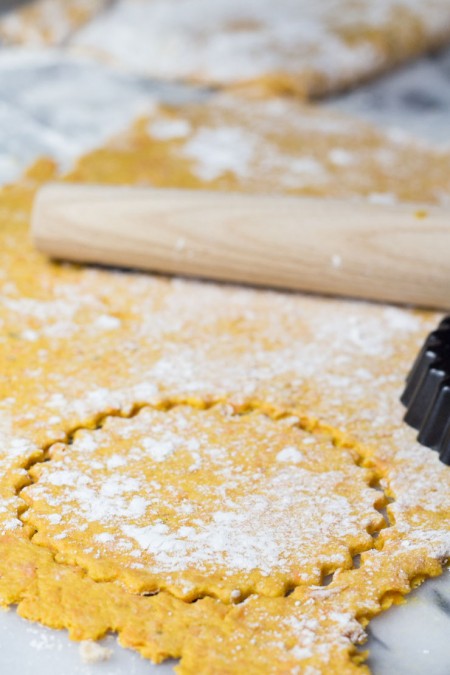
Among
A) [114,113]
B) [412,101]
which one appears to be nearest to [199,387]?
[114,113]

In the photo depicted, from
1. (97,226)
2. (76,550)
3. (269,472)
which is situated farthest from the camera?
(97,226)

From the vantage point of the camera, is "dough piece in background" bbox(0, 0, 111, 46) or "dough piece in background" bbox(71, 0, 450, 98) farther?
"dough piece in background" bbox(0, 0, 111, 46)

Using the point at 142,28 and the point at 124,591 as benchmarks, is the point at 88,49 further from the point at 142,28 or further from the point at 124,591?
the point at 124,591

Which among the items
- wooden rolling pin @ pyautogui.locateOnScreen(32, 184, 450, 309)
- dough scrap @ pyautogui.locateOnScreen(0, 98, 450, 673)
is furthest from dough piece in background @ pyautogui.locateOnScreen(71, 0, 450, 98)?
wooden rolling pin @ pyautogui.locateOnScreen(32, 184, 450, 309)

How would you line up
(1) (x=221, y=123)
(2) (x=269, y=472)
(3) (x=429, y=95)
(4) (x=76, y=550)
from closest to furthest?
(4) (x=76, y=550)
(2) (x=269, y=472)
(1) (x=221, y=123)
(3) (x=429, y=95)

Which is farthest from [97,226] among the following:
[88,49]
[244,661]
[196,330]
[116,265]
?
[88,49]

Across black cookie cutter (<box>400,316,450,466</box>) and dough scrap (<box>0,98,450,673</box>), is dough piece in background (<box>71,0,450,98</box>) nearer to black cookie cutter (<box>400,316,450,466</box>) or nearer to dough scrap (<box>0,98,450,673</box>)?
dough scrap (<box>0,98,450,673</box>)

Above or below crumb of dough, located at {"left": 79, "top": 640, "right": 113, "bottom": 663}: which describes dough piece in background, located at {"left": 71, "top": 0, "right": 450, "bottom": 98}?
above
